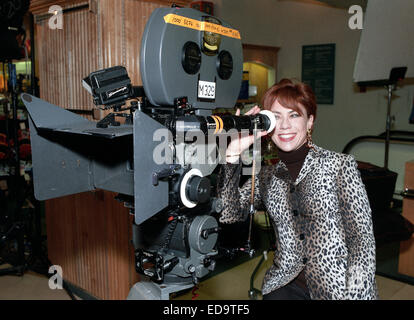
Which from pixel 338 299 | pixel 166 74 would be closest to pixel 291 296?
pixel 338 299

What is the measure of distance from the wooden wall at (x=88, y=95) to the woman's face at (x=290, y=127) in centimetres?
103

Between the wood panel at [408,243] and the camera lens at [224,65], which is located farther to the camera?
the wood panel at [408,243]

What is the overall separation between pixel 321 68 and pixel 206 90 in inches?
216

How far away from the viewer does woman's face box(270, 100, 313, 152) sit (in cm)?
163

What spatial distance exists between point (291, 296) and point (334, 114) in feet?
16.7

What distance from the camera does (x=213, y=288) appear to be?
10.6 ft

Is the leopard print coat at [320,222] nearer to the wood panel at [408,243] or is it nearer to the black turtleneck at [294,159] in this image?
the black turtleneck at [294,159]

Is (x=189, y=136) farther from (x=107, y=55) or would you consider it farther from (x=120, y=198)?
(x=107, y=55)

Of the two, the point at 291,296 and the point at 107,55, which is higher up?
the point at 107,55

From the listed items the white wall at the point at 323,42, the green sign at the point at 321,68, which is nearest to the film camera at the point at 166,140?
the white wall at the point at 323,42

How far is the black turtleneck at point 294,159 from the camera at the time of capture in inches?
65.1

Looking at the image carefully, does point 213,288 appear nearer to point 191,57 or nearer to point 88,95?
point 88,95

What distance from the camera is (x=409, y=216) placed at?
11.0 feet

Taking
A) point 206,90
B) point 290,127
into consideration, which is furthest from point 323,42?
point 206,90
